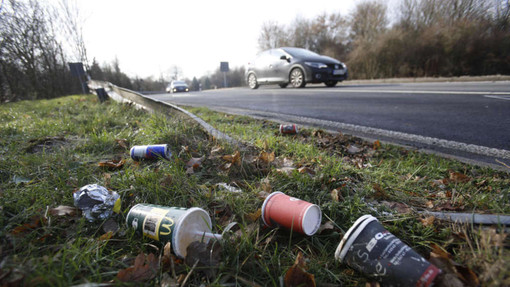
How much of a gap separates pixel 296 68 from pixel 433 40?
31.8ft

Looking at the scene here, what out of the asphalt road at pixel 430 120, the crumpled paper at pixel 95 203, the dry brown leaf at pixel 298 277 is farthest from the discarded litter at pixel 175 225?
the asphalt road at pixel 430 120

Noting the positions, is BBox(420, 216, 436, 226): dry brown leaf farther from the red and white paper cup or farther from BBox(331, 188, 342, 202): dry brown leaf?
the red and white paper cup

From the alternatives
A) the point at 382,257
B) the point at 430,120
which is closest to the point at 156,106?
the point at 382,257

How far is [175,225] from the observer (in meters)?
1.12

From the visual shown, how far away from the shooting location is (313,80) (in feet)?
27.6

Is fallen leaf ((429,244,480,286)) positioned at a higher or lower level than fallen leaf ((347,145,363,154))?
lower

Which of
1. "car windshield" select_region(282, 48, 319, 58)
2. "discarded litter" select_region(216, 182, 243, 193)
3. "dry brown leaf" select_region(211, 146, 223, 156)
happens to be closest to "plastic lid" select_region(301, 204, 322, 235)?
"discarded litter" select_region(216, 182, 243, 193)

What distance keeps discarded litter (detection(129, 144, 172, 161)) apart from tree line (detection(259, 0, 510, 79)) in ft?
14.4

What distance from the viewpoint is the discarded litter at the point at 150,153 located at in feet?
6.79

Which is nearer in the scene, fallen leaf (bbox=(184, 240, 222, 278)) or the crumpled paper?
fallen leaf (bbox=(184, 240, 222, 278))

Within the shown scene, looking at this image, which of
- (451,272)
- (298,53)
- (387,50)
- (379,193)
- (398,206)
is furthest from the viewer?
(387,50)

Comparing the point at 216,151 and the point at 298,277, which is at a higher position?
the point at 216,151

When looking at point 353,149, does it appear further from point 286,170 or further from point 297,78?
point 297,78

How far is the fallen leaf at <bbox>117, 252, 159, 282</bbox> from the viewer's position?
38.3 inches
